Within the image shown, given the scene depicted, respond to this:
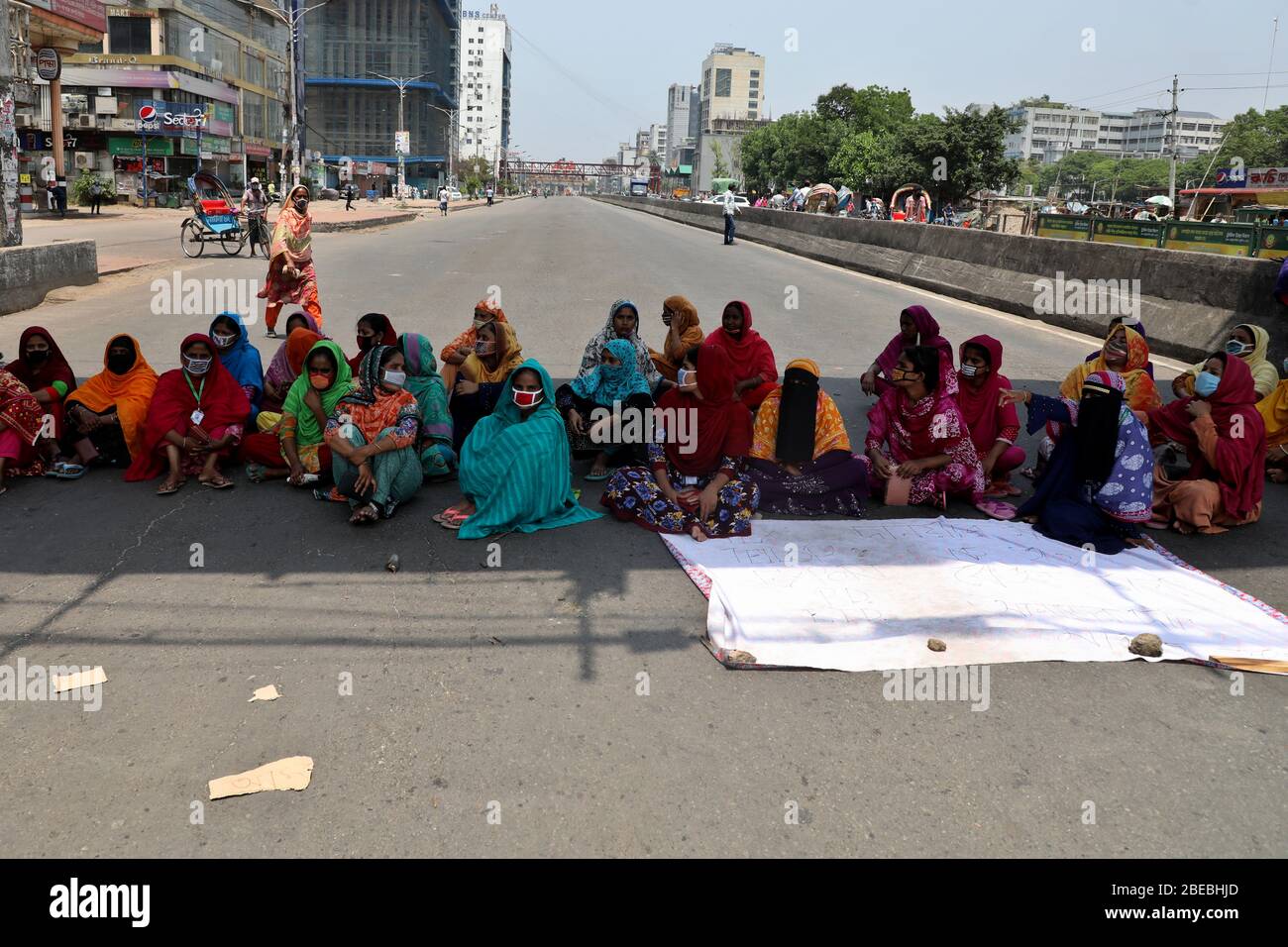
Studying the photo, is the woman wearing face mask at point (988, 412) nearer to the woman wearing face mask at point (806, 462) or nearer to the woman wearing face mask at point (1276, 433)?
the woman wearing face mask at point (806, 462)

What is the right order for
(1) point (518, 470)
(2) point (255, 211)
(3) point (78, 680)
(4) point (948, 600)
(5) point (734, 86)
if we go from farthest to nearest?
1. (5) point (734, 86)
2. (2) point (255, 211)
3. (1) point (518, 470)
4. (4) point (948, 600)
5. (3) point (78, 680)

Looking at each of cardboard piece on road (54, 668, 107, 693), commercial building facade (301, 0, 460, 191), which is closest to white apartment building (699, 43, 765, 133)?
commercial building facade (301, 0, 460, 191)

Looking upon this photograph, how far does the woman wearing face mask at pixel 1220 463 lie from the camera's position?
531cm

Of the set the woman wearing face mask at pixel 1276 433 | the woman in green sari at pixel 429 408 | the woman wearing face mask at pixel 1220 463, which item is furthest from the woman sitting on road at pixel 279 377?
the woman wearing face mask at pixel 1276 433

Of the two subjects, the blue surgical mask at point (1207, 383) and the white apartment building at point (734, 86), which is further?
the white apartment building at point (734, 86)

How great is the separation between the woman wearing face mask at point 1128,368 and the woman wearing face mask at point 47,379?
19.9ft

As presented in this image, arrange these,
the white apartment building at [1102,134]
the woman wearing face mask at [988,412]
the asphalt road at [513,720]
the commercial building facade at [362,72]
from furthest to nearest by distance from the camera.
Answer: the white apartment building at [1102,134] < the commercial building facade at [362,72] < the woman wearing face mask at [988,412] < the asphalt road at [513,720]

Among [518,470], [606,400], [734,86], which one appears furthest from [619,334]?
[734,86]

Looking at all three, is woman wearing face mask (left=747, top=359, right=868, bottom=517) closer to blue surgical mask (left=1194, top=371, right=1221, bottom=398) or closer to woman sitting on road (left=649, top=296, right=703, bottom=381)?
woman sitting on road (left=649, top=296, right=703, bottom=381)

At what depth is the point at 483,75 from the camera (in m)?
187

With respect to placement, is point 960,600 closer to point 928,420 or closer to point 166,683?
point 928,420

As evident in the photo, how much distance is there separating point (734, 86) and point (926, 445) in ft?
592

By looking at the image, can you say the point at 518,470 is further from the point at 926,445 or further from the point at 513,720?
the point at 926,445

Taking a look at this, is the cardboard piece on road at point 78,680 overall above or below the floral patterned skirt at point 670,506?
below
